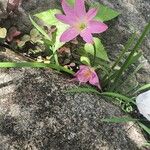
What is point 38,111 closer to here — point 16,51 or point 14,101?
point 14,101

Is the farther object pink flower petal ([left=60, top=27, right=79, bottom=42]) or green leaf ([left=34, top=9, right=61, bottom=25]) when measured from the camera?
green leaf ([left=34, top=9, right=61, bottom=25])

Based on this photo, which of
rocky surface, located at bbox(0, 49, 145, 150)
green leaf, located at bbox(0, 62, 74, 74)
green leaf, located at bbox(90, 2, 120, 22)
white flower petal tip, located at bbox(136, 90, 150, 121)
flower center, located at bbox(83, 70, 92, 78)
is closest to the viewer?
rocky surface, located at bbox(0, 49, 145, 150)

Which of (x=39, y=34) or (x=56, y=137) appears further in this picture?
(x=39, y=34)

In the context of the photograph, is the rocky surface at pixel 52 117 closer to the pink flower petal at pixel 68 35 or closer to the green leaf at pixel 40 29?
the green leaf at pixel 40 29

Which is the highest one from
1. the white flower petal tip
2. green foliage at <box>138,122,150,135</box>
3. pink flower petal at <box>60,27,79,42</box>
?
pink flower petal at <box>60,27,79,42</box>

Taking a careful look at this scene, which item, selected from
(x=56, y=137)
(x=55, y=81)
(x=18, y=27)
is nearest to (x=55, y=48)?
(x=55, y=81)

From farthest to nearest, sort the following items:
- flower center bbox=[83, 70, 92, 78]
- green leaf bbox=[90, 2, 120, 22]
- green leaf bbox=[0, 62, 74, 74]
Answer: green leaf bbox=[90, 2, 120, 22]
flower center bbox=[83, 70, 92, 78]
green leaf bbox=[0, 62, 74, 74]

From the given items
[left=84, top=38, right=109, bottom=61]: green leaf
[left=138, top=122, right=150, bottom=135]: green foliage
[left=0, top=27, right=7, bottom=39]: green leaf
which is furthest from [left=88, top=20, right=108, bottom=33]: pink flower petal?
[left=138, top=122, right=150, bottom=135]: green foliage

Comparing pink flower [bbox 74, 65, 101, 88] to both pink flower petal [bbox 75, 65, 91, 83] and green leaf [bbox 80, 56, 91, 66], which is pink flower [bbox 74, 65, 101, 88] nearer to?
pink flower petal [bbox 75, 65, 91, 83]
